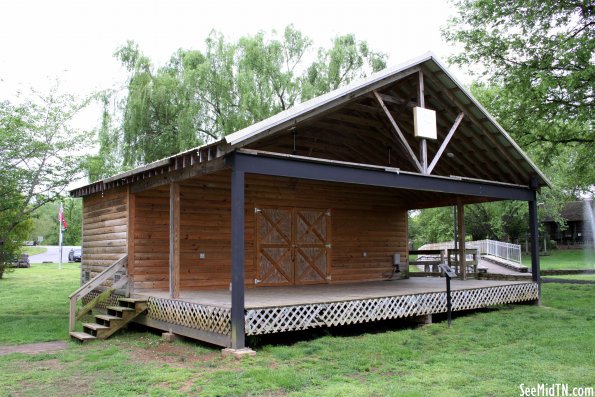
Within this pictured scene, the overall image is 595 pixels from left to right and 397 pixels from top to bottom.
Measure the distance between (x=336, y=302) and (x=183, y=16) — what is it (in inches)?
764

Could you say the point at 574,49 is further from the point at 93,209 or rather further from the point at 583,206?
the point at 583,206

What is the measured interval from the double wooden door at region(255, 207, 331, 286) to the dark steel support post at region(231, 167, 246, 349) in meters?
4.87

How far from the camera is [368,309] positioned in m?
9.27

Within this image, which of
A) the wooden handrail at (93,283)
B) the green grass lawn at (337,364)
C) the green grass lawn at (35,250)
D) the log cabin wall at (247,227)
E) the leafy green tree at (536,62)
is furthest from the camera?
the green grass lawn at (35,250)

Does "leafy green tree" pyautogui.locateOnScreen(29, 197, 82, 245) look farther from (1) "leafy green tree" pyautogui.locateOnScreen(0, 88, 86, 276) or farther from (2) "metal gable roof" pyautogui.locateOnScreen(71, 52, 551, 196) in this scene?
(2) "metal gable roof" pyautogui.locateOnScreen(71, 52, 551, 196)

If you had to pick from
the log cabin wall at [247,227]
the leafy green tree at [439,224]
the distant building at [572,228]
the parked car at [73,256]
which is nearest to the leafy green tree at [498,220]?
the leafy green tree at [439,224]

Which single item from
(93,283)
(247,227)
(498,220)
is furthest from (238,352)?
(498,220)

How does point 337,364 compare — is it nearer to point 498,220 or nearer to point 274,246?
point 274,246

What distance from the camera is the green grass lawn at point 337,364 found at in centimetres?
596

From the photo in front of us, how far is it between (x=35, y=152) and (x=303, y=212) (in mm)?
6677

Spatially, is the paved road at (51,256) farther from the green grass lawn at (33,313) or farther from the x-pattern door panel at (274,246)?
the x-pattern door panel at (274,246)

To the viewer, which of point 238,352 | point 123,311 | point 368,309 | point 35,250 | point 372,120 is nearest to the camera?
point 238,352

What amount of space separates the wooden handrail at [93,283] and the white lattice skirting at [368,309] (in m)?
3.77

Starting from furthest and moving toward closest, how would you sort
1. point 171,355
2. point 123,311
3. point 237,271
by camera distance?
1. point 123,311
2. point 171,355
3. point 237,271
